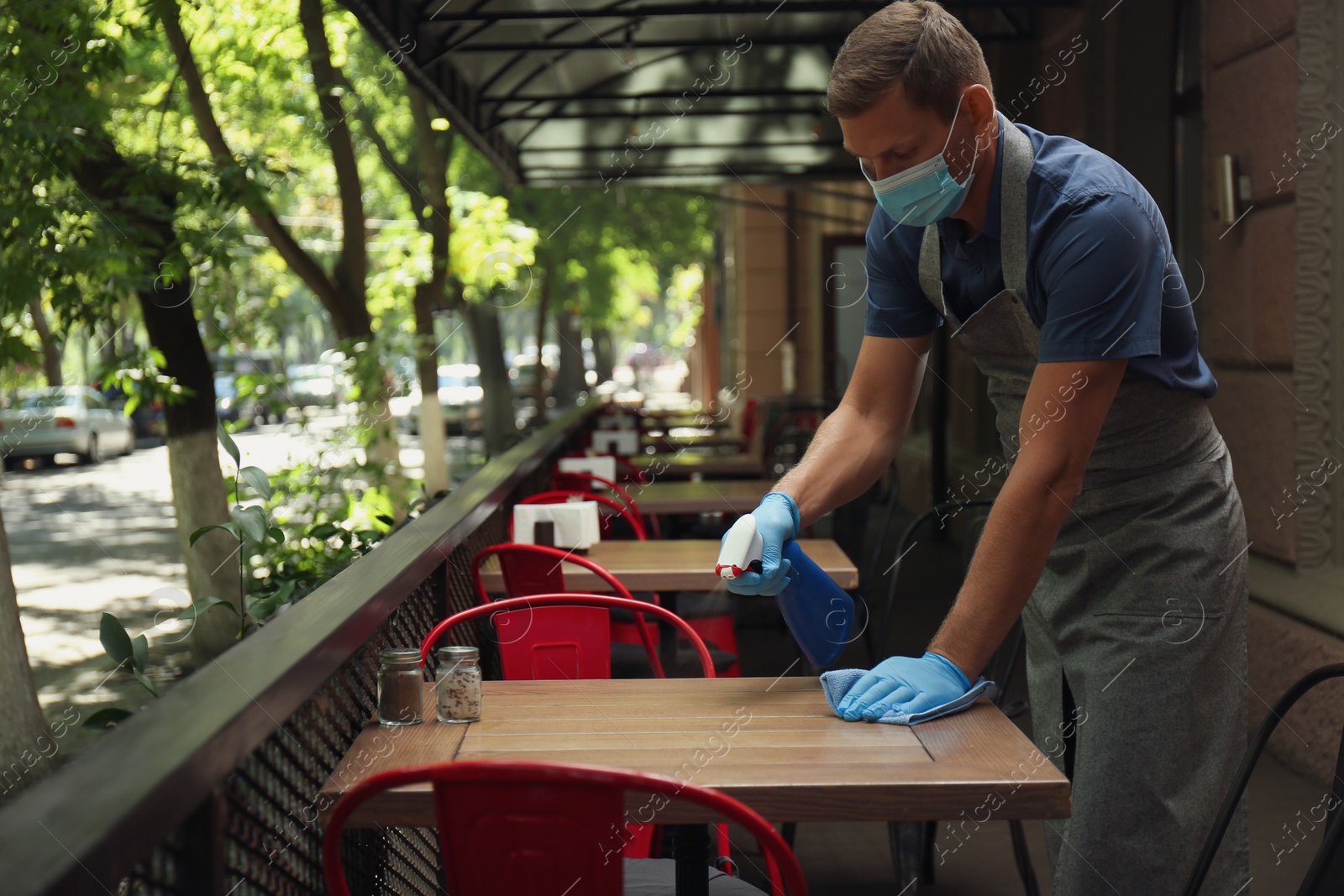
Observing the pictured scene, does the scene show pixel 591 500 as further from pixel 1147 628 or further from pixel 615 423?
pixel 615 423

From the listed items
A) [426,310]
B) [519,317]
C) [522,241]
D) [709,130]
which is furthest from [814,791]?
[519,317]

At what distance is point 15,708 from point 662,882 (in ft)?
11.3

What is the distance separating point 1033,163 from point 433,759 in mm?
1316

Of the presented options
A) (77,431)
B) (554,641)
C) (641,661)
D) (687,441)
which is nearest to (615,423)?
(687,441)

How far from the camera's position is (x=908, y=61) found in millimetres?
1906

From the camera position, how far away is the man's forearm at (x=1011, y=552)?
193cm

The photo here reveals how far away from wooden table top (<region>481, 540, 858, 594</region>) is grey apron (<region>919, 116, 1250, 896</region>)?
169 centimetres

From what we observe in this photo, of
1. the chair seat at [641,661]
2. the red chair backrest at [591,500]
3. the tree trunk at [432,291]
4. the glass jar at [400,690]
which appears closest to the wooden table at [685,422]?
the tree trunk at [432,291]

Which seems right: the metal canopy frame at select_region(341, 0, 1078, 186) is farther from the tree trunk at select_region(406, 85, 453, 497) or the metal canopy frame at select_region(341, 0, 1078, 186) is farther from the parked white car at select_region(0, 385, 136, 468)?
the parked white car at select_region(0, 385, 136, 468)

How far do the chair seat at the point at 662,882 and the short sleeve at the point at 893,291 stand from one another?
3.33ft

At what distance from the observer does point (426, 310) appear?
35.5 feet

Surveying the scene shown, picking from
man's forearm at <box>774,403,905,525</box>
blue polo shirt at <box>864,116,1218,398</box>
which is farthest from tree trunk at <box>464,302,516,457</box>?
blue polo shirt at <box>864,116,1218,398</box>

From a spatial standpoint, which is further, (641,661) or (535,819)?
(641,661)

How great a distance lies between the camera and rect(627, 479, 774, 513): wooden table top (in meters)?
5.74
